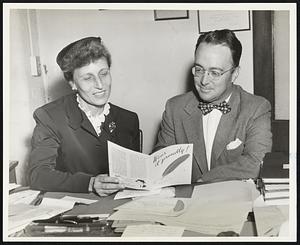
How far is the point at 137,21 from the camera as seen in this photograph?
1.33m

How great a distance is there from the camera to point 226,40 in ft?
4.36

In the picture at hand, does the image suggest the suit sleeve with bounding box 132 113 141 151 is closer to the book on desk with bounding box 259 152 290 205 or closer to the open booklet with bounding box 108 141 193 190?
the open booklet with bounding box 108 141 193 190

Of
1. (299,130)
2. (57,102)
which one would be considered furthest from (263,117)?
(57,102)

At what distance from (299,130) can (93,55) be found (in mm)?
625

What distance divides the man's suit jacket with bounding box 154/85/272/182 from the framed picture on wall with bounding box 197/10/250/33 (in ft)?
0.59

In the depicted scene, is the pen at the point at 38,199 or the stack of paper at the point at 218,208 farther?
the pen at the point at 38,199

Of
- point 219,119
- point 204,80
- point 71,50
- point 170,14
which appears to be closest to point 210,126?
point 219,119

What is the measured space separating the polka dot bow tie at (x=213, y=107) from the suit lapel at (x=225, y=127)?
0.04ft

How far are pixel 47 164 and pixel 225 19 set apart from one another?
662mm

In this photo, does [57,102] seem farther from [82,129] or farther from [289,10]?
[289,10]

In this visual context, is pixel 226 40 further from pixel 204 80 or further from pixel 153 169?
pixel 153 169

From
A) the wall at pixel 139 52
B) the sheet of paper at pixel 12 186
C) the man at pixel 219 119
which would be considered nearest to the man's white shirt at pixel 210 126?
the man at pixel 219 119

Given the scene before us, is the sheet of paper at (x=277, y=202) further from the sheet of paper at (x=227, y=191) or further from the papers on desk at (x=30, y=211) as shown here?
the papers on desk at (x=30, y=211)

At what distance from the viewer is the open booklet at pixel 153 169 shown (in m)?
1.31
